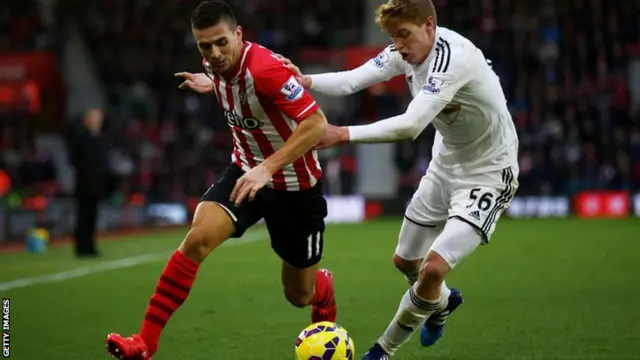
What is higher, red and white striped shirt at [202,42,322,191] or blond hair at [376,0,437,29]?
blond hair at [376,0,437,29]

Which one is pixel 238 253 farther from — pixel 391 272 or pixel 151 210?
pixel 151 210

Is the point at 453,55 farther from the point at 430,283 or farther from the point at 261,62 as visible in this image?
the point at 430,283

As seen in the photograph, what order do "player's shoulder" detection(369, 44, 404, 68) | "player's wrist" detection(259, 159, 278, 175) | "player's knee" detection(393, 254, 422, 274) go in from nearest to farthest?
"player's wrist" detection(259, 159, 278, 175) < "player's shoulder" detection(369, 44, 404, 68) < "player's knee" detection(393, 254, 422, 274)

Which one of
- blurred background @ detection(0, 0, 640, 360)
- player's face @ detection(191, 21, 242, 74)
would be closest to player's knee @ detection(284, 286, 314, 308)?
player's face @ detection(191, 21, 242, 74)

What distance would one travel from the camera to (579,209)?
22.5 m

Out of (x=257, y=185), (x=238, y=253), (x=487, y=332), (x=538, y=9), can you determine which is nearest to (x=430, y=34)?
(x=257, y=185)

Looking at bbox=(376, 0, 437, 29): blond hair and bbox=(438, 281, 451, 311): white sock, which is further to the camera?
bbox=(438, 281, 451, 311): white sock

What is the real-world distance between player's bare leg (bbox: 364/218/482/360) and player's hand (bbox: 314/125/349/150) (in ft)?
3.25

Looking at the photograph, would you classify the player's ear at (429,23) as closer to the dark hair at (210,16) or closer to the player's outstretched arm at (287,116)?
the player's outstretched arm at (287,116)

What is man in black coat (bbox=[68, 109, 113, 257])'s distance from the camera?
14.5 m

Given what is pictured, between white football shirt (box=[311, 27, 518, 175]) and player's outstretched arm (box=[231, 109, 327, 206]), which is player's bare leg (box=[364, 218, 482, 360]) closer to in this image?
white football shirt (box=[311, 27, 518, 175])

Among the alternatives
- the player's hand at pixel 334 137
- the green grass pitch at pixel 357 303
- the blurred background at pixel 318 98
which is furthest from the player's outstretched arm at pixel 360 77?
the blurred background at pixel 318 98

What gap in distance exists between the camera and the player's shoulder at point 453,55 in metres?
5.88

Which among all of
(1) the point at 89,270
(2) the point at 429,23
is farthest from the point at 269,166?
(1) the point at 89,270
